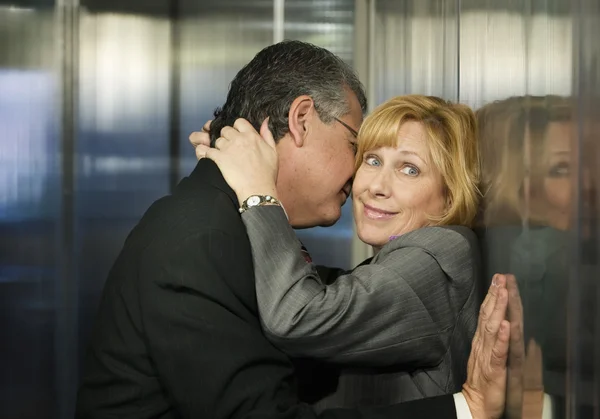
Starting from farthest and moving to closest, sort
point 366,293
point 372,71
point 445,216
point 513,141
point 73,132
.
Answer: point 73,132 < point 372,71 < point 445,216 < point 366,293 < point 513,141

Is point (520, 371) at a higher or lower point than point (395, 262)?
lower

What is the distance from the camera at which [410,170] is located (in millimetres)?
1661

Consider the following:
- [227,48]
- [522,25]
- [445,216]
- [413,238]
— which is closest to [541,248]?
[522,25]

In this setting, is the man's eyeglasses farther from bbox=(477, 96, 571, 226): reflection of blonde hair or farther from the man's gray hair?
bbox=(477, 96, 571, 226): reflection of blonde hair

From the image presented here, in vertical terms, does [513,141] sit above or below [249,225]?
above

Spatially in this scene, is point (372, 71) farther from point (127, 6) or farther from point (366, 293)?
point (366, 293)

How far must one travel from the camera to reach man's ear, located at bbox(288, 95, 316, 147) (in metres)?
1.67

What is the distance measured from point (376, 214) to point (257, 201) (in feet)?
0.99

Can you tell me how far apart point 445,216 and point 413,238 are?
136mm

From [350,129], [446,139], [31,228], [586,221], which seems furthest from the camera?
[31,228]

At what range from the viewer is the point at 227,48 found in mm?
3580

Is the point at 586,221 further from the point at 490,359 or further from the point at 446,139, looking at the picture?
the point at 446,139

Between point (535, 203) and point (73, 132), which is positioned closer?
point (535, 203)

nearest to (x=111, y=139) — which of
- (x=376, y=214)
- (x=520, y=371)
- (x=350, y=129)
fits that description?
(x=350, y=129)
